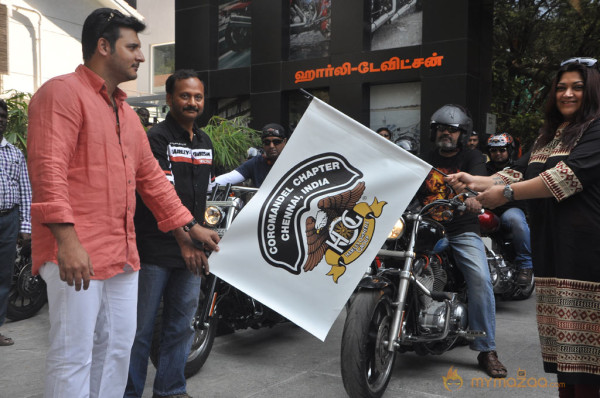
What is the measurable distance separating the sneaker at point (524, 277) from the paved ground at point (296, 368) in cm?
67

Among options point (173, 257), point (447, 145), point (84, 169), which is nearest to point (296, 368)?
point (173, 257)

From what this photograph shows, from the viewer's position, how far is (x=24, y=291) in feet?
21.0

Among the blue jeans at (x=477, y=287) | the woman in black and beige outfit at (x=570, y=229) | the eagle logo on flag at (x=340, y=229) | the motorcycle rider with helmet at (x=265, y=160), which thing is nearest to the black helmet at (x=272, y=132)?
the motorcycle rider with helmet at (x=265, y=160)

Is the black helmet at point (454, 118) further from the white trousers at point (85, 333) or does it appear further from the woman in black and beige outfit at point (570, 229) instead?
the white trousers at point (85, 333)

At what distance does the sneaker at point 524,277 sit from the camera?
6.45 meters

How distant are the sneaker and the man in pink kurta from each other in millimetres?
4893

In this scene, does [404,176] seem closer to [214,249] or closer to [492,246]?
[214,249]

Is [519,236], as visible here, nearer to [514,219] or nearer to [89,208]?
[514,219]

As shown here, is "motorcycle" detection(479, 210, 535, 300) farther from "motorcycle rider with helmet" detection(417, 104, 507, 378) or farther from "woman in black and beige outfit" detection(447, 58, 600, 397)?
"woman in black and beige outfit" detection(447, 58, 600, 397)

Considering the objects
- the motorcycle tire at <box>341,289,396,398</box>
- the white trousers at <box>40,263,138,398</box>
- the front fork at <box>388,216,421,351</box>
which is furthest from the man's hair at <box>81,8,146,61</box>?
the front fork at <box>388,216,421,351</box>

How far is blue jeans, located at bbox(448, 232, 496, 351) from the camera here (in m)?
4.44

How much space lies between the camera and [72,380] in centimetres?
235

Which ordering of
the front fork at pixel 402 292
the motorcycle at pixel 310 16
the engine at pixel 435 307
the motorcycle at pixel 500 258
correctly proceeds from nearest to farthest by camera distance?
the front fork at pixel 402 292
the engine at pixel 435 307
the motorcycle at pixel 500 258
the motorcycle at pixel 310 16

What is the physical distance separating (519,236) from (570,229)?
3.72m
